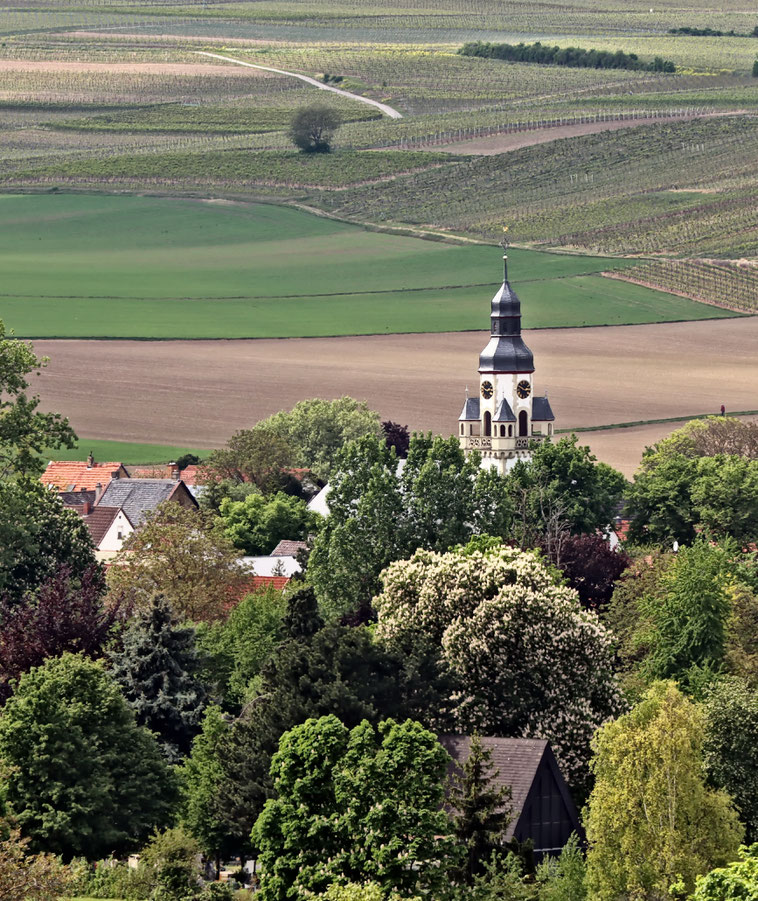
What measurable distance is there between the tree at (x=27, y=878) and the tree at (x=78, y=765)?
10.5m

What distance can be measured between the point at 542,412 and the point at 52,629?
85677 millimetres

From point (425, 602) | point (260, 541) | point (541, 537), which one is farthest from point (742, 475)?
point (425, 602)

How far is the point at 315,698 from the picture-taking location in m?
72.5

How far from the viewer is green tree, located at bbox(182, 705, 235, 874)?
71.6 metres

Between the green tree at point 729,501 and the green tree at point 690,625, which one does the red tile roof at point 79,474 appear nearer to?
the green tree at point 729,501

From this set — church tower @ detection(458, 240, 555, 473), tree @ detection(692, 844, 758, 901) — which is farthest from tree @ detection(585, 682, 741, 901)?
church tower @ detection(458, 240, 555, 473)

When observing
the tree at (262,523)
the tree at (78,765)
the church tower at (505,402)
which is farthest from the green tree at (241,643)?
the church tower at (505,402)

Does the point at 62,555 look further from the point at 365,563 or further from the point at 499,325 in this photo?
the point at 499,325

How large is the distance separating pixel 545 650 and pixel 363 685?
7023mm

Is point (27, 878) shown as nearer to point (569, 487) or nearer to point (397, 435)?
point (569, 487)

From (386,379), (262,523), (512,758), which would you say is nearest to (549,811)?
(512,758)

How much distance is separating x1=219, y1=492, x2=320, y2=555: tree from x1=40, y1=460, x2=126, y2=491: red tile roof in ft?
59.1

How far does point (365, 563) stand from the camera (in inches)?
3821

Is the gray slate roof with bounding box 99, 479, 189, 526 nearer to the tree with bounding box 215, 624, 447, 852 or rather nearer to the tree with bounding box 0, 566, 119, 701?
the tree with bounding box 0, 566, 119, 701
